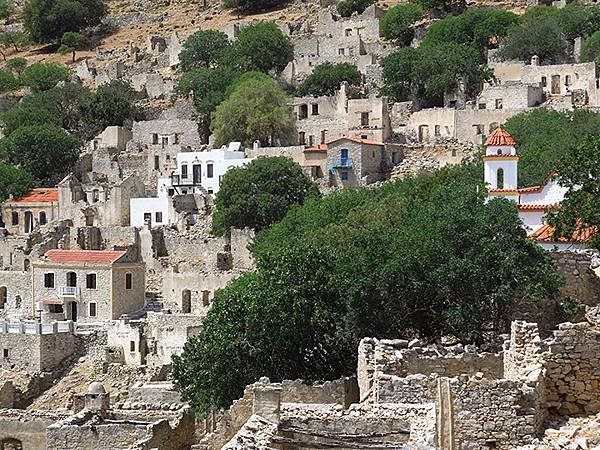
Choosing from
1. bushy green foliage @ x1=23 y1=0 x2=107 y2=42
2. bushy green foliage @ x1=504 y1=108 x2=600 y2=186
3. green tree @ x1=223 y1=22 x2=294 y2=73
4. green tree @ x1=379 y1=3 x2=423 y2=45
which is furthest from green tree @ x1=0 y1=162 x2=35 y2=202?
bushy green foliage @ x1=23 y1=0 x2=107 y2=42

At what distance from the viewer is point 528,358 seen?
1689 cm

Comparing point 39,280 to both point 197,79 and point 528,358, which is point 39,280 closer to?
point 197,79

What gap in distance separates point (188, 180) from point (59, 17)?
64.9m

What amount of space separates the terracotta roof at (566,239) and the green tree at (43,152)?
54129mm

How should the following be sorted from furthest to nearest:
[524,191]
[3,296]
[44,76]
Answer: [44,76]
[3,296]
[524,191]

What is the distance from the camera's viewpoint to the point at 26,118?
89062mm

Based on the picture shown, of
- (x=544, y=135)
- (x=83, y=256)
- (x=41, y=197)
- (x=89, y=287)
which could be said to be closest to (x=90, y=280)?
(x=89, y=287)

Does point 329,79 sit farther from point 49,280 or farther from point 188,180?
point 49,280

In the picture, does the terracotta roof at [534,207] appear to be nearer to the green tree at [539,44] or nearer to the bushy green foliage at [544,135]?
the bushy green foliage at [544,135]

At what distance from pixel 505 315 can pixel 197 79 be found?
67.1 meters

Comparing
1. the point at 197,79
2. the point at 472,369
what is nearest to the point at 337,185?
the point at 197,79

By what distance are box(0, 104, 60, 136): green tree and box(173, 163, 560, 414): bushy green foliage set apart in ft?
193

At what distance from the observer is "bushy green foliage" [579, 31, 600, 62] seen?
254 feet

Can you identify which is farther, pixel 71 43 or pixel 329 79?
pixel 71 43
